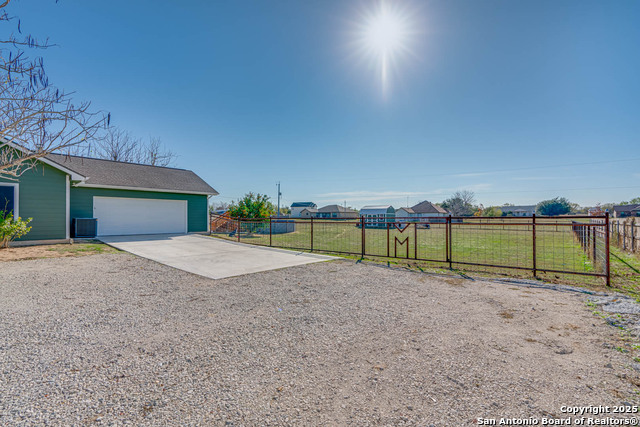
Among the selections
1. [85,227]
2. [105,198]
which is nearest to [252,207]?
[105,198]

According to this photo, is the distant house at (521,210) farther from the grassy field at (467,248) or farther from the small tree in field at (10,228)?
the small tree in field at (10,228)

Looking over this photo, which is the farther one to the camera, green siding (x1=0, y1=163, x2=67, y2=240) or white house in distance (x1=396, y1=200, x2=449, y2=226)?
white house in distance (x1=396, y1=200, x2=449, y2=226)

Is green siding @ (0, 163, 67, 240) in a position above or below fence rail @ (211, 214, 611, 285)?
above

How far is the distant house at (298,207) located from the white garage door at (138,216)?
2023 inches

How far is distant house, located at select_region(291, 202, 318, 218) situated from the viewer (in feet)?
224

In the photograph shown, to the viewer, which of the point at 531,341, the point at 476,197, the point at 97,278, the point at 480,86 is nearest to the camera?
the point at 531,341

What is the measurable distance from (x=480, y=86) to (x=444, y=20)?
448 centimetres

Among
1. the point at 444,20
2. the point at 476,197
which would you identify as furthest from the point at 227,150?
the point at 476,197

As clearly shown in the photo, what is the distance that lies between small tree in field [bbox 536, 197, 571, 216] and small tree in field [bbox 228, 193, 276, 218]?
66323 millimetres

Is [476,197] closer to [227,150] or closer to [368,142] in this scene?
[368,142]

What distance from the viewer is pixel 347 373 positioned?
7.59 feet

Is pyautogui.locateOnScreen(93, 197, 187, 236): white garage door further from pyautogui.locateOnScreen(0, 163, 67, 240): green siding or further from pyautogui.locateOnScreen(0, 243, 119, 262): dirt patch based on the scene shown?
pyautogui.locateOnScreen(0, 243, 119, 262): dirt patch

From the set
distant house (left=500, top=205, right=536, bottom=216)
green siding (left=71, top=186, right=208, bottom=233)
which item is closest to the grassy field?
green siding (left=71, top=186, right=208, bottom=233)

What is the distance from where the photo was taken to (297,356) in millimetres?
2604
